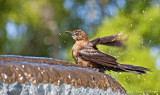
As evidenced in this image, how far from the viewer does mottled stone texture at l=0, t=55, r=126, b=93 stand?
335 cm

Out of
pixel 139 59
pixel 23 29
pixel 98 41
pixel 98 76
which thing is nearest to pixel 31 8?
pixel 23 29

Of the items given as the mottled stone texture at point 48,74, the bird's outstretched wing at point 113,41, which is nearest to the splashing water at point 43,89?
the mottled stone texture at point 48,74

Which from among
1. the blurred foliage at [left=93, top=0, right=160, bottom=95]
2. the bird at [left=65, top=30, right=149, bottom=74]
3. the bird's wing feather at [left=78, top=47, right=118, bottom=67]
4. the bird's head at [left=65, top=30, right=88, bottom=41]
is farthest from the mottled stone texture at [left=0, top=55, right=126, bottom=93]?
the blurred foliage at [left=93, top=0, right=160, bottom=95]

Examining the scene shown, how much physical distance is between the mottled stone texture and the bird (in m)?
0.82

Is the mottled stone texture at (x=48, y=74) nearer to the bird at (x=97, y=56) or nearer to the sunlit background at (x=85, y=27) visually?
the bird at (x=97, y=56)

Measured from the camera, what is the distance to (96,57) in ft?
18.3

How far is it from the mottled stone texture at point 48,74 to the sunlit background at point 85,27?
4.36m

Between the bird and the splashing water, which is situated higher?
the bird

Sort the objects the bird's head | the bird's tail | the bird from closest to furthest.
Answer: the bird's tail, the bird, the bird's head

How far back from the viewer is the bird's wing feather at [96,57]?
539 centimetres

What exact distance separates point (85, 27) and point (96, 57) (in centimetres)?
1178

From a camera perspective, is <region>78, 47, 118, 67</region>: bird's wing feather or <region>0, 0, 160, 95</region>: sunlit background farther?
<region>0, 0, 160, 95</region>: sunlit background

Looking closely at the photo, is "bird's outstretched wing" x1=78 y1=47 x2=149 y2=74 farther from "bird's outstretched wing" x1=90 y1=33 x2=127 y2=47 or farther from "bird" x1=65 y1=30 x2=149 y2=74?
"bird's outstretched wing" x1=90 y1=33 x2=127 y2=47

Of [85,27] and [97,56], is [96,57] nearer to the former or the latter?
[97,56]
